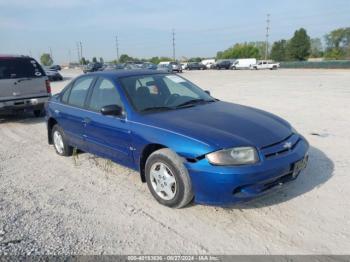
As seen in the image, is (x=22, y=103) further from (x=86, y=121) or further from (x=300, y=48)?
(x=300, y=48)

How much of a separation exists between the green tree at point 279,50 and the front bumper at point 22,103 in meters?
78.9

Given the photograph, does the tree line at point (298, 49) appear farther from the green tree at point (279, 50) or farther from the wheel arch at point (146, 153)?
the wheel arch at point (146, 153)

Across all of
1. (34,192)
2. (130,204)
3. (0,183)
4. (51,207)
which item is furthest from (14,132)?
(130,204)

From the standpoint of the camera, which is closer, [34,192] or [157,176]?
[157,176]

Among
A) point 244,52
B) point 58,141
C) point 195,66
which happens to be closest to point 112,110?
point 58,141

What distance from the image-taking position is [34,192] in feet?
15.1

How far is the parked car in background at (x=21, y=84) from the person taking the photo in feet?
29.3

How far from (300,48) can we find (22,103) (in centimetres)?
7793

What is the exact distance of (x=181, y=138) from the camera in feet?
11.9

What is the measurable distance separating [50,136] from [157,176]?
10.9 feet

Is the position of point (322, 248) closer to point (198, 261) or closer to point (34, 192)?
point (198, 261)

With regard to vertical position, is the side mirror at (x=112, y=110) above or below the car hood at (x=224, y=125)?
above

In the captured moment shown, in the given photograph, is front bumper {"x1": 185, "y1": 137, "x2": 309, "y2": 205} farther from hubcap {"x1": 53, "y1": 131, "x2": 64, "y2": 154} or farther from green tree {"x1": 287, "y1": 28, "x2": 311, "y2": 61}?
green tree {"x1": 287, "y1": 28, "x2": 311, "y2": 61}

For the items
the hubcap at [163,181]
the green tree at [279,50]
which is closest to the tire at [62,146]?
the hubcap at [163,181]
